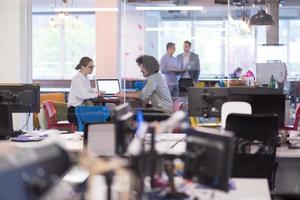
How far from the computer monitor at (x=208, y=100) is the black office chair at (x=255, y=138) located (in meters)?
0.98

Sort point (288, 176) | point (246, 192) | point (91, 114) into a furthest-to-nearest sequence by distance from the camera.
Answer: point (91, 114)
point (288, 176)
point (246, 192)

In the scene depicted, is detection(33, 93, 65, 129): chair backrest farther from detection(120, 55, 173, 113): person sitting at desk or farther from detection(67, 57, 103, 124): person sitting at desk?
detection(120, 55, 173, 113): person sitting at desk

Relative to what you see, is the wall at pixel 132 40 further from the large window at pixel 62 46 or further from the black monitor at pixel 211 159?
the black monitor at pixel 211 159

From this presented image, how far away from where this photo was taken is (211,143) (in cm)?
216

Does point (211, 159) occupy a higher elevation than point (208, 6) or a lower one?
lower

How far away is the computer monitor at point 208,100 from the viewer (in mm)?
5078

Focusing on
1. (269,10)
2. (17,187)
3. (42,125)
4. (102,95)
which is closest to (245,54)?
(269,10)

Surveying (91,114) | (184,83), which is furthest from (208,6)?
(91,114)

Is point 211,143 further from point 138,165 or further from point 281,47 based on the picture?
point 281,47

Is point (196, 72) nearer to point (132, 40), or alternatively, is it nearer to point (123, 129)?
point (132, 40)

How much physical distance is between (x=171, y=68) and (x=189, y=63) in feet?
1.23

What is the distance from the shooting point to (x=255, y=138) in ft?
13.5

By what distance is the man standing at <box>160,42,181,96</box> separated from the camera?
9406 millimetres

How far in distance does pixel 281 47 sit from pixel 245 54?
1589 millimetres
